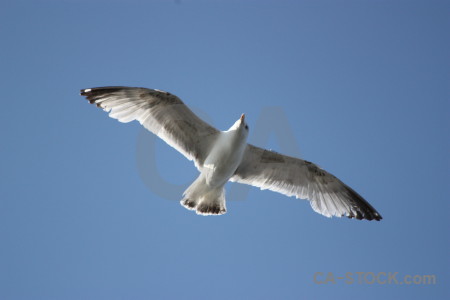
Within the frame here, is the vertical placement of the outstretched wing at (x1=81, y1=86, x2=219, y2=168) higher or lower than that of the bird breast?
higher

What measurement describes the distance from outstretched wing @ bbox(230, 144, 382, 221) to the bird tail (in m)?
0.53

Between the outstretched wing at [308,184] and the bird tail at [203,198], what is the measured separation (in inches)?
21.0

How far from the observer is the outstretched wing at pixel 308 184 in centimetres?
1002

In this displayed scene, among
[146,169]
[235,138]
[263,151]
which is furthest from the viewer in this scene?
[146,169]

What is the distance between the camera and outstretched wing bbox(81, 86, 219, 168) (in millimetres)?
9164

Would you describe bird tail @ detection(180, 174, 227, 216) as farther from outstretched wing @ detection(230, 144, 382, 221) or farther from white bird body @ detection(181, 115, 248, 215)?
outstretched wing @ detection(230, 144, 382, 221)

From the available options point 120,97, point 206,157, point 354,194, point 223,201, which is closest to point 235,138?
point 206,157

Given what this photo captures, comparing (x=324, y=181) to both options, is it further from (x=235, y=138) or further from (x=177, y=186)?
(x=177, y=186)

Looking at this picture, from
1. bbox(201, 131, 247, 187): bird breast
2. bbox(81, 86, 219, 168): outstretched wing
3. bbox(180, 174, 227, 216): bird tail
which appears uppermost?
bbox(81, 86, 219, 168): outstretched wing

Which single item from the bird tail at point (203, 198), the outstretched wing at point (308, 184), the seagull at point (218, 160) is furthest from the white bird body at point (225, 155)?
the outstretched wing at point (308, 184)

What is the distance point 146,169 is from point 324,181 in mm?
3508

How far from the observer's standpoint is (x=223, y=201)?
384 inches

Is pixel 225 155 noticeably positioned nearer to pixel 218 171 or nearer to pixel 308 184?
pixel 218 171

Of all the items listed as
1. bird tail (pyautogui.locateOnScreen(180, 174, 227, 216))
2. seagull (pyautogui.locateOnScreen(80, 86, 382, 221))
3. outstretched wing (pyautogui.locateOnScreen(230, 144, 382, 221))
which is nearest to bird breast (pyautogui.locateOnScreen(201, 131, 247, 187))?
seagull (pyautogui.locateOnScreen(80, 86, 382, 221))
